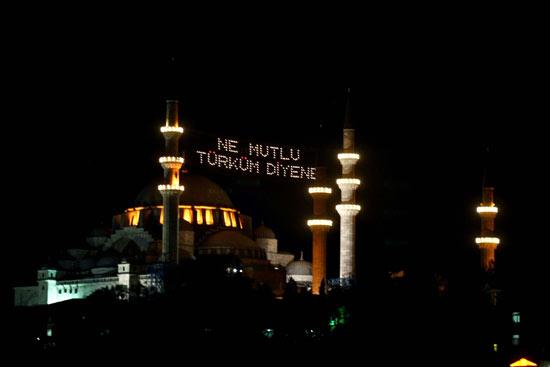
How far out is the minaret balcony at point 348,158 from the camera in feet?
264

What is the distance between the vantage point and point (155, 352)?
5669cm

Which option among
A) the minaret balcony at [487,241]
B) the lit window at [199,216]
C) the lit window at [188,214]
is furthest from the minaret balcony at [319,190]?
the lit window at [199,216]

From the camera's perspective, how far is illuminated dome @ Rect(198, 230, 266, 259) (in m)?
88.3

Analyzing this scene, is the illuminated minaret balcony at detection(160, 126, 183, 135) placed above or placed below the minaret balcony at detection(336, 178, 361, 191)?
above

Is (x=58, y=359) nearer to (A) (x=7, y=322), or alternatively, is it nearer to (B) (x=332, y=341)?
(B) (x=332, y=341)

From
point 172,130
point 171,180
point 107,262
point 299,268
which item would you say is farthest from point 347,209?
point 107,262

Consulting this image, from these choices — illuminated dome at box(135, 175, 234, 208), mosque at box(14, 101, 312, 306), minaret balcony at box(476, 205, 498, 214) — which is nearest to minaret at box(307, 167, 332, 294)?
mosque at box(14, 101, 312, 306)

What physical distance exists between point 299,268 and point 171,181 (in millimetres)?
13725

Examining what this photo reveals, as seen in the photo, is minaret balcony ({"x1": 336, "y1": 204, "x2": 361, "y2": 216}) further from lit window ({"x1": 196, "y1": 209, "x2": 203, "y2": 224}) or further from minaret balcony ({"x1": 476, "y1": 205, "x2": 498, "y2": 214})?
lit window ({"x1": 196, "y1": 209, "x2": 203, "y2": 224})

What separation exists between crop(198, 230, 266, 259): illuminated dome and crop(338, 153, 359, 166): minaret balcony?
928cm

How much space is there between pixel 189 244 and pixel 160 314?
2688 centimetres

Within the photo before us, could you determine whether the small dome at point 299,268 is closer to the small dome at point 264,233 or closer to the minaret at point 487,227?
the small dome at point 264,233

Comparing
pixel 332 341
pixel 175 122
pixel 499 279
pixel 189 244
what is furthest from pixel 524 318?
pixel 189 244

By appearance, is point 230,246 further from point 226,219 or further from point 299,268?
point 226,219
